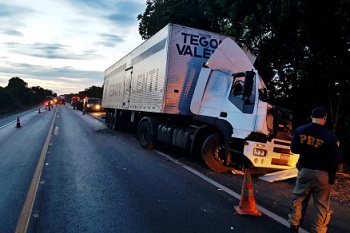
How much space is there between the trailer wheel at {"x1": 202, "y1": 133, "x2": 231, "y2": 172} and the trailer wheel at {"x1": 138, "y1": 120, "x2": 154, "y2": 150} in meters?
3.69

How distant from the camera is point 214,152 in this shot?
8711 millimetres

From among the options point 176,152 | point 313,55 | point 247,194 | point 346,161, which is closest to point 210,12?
point 313,55

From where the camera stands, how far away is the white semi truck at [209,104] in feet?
24.8

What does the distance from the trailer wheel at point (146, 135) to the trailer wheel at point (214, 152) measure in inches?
145

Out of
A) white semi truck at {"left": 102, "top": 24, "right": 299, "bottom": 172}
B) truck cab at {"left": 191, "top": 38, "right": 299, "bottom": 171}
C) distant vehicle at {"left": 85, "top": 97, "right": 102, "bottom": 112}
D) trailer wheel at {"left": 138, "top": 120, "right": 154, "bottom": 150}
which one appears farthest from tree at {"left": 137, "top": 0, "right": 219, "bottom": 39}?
distant vehicle at {"left": 85, "top": 97, "right": 102, "bottom": 112}

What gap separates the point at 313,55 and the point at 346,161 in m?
3.66

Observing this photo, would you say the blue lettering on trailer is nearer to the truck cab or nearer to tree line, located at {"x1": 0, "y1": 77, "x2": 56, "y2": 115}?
the truck cab

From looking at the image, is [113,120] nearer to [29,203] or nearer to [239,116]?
[239,116]

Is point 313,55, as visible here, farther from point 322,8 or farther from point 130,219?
point 130,219

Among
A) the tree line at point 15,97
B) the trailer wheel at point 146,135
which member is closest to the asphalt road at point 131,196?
the trailer wheel at point 146,135

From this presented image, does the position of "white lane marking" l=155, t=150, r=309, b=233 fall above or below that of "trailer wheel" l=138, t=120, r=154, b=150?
below

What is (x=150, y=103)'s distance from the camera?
12023 millimetres

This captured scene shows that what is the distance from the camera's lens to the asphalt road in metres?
4.76

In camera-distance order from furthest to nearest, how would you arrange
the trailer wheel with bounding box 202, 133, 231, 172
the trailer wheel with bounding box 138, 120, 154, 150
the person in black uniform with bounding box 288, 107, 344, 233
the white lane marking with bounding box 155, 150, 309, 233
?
the trailer wheel with bounding box 138, 120, 154, 150, the trailer wheel with bounding box 202, 133, 231, 172, the white lane marking with bounding box 155, 150, 309, 233, the person in black uniform with bounding box 288, 107, 344, 233
